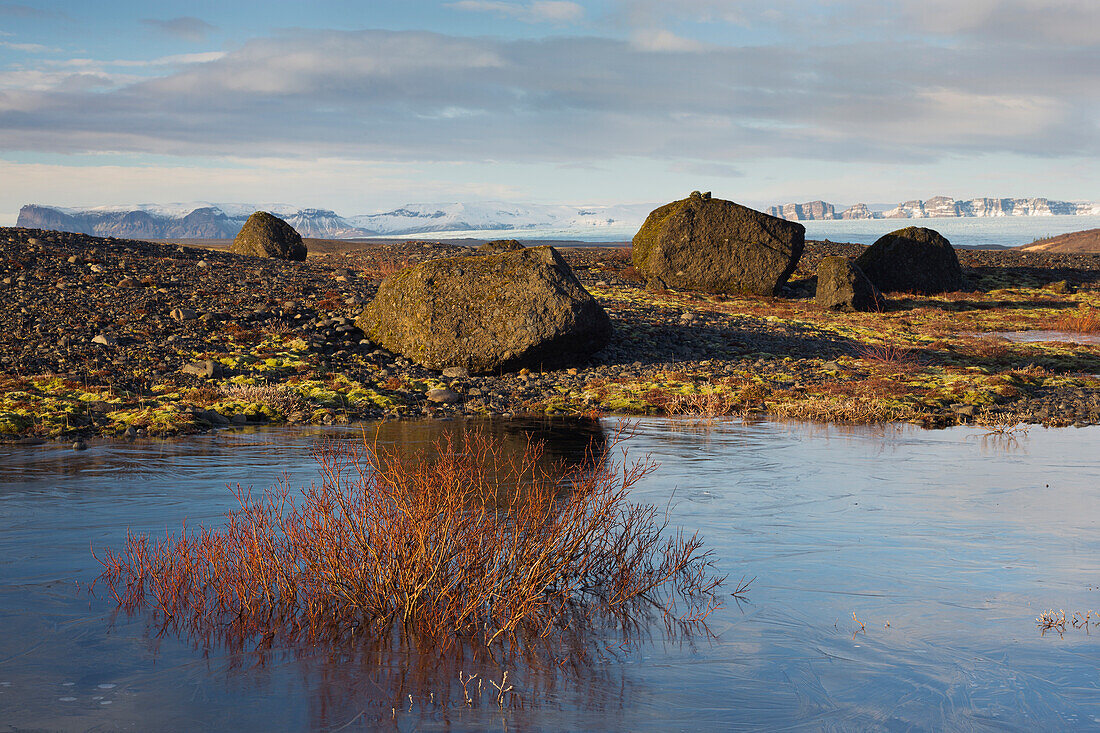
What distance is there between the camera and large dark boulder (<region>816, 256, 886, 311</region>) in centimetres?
2831

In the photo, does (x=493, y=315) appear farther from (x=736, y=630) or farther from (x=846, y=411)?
(x=736, y=630)

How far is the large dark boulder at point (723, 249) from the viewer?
96.9 ft

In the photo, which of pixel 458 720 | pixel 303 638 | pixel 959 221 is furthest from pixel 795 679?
pixel 959 221

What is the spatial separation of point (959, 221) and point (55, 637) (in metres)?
162

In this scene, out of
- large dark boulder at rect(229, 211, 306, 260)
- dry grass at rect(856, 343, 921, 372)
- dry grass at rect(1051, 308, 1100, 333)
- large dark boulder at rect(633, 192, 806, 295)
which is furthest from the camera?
large dark boulder at rect(229, 211, 306, 260)

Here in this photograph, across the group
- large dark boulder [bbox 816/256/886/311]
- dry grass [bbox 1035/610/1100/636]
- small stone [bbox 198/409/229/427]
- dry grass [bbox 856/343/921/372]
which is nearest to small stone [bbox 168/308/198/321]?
small stone [bbox 198/409/229/427]

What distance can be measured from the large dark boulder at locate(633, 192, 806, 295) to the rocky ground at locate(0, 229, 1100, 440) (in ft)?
10.1

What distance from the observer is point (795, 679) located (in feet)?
21.1

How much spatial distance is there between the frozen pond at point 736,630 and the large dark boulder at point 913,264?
20346 mm

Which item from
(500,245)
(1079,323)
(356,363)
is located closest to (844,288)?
(1079,323)

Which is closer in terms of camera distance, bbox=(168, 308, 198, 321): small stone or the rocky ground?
the rocky ground

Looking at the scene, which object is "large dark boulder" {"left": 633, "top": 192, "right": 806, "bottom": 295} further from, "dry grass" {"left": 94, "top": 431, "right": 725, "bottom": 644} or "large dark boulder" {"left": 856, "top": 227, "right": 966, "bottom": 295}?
"dry grass" {"left": 94, "top": 431, "right": 725, "bottom": 644}

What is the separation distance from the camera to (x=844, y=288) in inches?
1113

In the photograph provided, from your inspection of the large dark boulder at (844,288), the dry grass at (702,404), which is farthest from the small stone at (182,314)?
the large dark boulder at (844,288)
